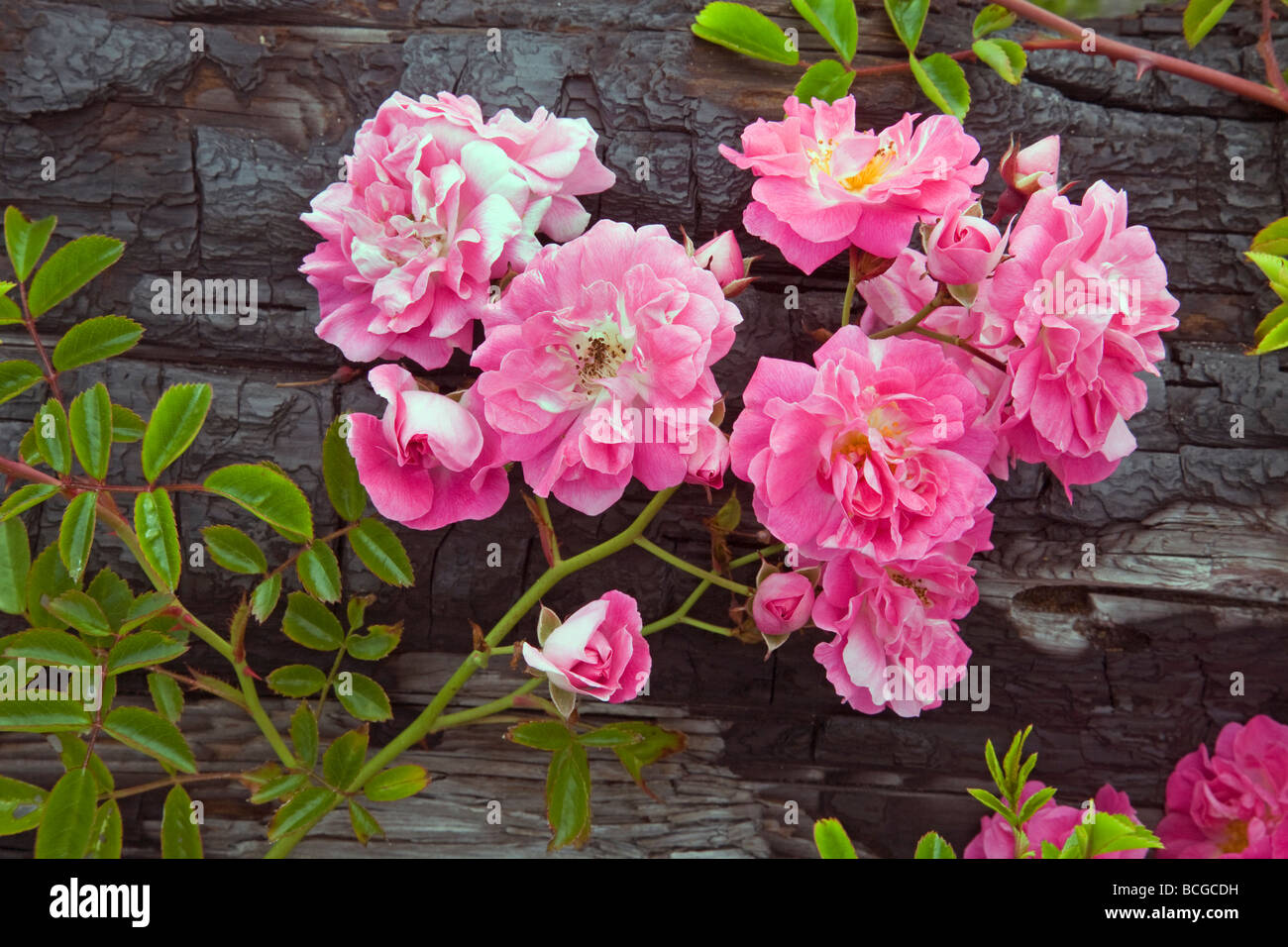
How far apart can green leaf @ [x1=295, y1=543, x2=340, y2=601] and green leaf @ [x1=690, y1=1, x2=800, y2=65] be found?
733mm

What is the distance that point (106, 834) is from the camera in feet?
2.68

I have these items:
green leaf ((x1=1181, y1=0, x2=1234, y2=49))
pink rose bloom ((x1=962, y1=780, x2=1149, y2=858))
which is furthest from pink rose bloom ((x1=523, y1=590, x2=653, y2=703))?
green leaf ((x1=1181, y1=0, x2=1234, y2=49))

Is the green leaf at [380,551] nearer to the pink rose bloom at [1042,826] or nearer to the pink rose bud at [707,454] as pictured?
the pink rose bud at [707,454]

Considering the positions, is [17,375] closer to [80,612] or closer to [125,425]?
[125,425]

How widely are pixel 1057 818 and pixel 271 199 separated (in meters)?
1.20

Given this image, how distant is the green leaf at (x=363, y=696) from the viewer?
0.96 m

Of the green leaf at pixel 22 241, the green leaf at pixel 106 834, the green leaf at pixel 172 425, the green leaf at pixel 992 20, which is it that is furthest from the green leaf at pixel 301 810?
the green leaf at pixel 992 20

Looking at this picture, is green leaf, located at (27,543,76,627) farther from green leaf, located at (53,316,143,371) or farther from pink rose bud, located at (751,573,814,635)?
pink rose bud, located at (751,573,814,635)

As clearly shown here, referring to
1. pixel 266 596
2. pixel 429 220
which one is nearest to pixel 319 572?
pixel 266 596

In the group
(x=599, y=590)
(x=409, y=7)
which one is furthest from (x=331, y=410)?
(x=409, y=7)

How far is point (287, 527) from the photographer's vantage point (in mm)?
781

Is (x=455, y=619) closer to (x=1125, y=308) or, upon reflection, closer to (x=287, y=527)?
(x=287, y=527)

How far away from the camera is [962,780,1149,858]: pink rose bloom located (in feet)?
3.38
